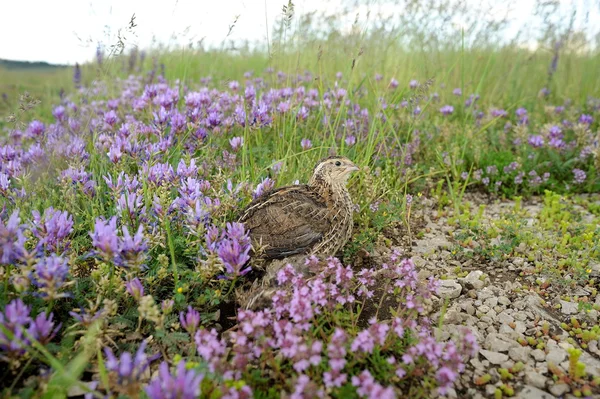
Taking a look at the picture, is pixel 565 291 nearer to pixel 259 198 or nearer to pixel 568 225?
pixel 568 225

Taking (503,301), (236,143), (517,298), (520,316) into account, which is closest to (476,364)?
(520,316)

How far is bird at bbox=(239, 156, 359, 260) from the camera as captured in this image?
299 centimetres

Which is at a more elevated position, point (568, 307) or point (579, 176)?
point (579, 176)

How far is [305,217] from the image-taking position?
3084 mm

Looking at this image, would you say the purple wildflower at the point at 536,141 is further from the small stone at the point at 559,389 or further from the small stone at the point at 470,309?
the small stone at the point at 559,389

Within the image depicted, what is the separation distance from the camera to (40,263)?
210 centimetres

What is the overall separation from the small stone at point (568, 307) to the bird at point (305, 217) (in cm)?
158

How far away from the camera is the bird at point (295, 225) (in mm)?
2959

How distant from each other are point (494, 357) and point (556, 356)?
36cm

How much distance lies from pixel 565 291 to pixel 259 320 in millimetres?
2463

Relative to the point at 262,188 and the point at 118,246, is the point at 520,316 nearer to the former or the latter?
the point at 262,188

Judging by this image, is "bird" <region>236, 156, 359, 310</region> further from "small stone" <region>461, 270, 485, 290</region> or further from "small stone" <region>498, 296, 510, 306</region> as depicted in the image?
"small stone" <region>498, 296, 510, 306</region>

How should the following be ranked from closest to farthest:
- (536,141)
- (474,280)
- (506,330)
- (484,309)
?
1. (506,330)
2. (484,309)
3. (474,280)
4. (536,141)

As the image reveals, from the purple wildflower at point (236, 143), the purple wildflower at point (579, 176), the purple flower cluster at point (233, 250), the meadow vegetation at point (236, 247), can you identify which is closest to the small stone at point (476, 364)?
the meadow vegetation at point (236, 247)
